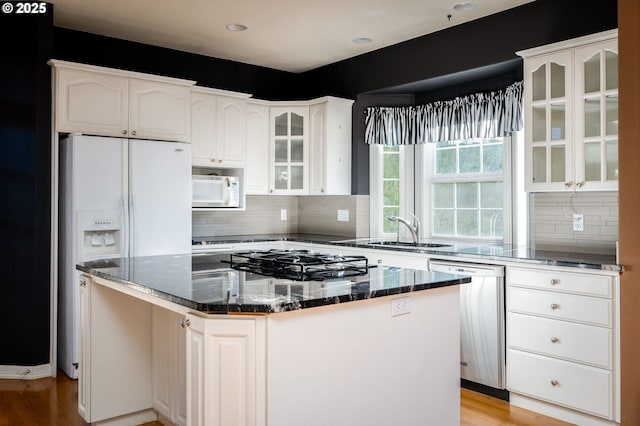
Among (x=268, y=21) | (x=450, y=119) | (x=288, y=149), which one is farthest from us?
(x=288, y=149)

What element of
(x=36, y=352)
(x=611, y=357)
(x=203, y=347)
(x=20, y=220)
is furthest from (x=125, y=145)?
(x=611, y=357)

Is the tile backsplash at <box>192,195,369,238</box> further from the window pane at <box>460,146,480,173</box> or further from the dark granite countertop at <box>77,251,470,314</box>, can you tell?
the dark granite countertop at <box>77,251,470,314</box>

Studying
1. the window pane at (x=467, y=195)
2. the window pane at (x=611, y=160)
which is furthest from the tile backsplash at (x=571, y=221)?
the window pane at (x=467, y=195)

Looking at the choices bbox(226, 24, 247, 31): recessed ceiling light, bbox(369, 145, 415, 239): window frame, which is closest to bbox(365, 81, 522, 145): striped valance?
bbox(369, 145, 415, 239): window frame

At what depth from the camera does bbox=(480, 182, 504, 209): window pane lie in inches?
174

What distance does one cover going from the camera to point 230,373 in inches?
75.1

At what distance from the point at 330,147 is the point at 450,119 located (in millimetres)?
1175

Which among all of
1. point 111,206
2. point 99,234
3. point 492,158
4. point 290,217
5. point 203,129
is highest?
point 203,129

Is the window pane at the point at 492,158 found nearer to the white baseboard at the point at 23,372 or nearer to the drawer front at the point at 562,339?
the drawer front at the point at 562,339

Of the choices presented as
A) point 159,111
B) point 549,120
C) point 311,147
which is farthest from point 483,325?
point 159,111

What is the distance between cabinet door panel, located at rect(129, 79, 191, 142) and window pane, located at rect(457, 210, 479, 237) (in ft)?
8.12

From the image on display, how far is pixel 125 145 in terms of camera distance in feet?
13.5

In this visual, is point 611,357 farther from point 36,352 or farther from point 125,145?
point 36,352

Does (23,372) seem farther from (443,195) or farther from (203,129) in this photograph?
(443,195)
